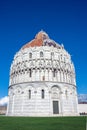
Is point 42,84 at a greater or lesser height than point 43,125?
greater

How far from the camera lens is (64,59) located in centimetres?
4728

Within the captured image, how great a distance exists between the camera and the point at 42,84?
41344 mm

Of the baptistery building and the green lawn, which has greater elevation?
the baptistery building

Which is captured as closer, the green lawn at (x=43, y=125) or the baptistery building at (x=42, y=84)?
the green lawn at (x=43, y=125)

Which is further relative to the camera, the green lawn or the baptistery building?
the baptistery building

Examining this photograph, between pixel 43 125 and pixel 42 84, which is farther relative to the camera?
pixel 42 84

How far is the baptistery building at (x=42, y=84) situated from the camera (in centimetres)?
4009

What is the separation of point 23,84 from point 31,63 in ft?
20.0

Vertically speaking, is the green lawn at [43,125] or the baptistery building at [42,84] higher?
the baptistery building at [42,84]

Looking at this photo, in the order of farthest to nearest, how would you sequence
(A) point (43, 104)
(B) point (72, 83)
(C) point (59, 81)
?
(B) point (72, 83)
(C) point (59, 81)
(A) point (43, 104)

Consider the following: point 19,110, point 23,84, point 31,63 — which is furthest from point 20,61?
point 19,110

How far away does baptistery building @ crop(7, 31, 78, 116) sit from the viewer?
132 ft

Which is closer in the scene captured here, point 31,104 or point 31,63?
point 31,104

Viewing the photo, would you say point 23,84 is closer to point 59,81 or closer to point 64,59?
point 59,81
